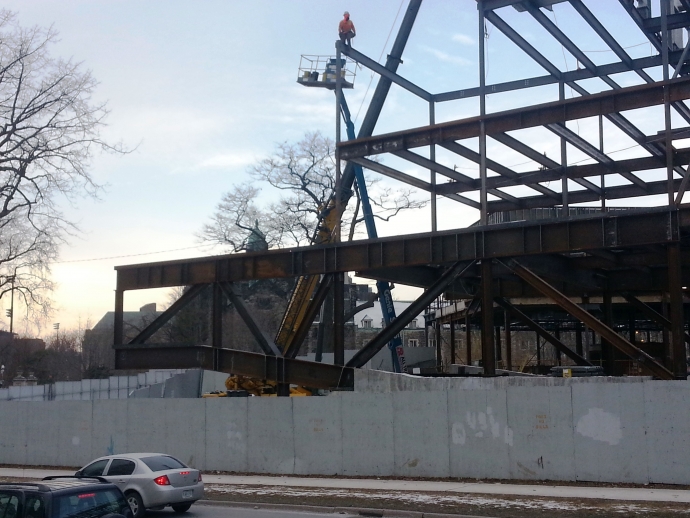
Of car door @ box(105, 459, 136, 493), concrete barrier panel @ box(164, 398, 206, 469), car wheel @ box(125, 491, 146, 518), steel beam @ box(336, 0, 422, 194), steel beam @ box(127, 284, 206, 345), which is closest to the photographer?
car wheel @ box(125, 491, 146, 518)

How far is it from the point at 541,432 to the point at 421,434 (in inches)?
128

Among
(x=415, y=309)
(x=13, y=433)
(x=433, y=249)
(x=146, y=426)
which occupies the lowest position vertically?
(x=13, y=433)

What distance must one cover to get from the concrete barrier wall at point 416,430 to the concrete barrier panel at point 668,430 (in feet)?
0.07

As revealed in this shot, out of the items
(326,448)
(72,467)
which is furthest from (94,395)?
(326,448)

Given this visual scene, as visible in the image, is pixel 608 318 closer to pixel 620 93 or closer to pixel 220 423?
pixel 620 93

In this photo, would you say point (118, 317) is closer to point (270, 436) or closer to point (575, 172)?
point (270, 436)

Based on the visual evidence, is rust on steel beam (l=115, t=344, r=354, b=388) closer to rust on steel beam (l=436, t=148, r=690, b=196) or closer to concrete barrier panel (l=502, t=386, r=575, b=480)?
concrete barrier panel (l=502, t=386, r=575, b=480)

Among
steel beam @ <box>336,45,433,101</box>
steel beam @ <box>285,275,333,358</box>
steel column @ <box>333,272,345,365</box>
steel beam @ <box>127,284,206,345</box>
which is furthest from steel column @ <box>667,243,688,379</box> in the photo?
steel beam @ <box>336,45,433,101</box>

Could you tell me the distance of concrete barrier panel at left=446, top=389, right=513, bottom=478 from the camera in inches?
739

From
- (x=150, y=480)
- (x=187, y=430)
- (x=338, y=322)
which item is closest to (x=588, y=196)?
(x=338, y=322)

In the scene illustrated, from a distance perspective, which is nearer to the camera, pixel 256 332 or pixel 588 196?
pixel 256 332

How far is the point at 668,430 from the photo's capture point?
55.6 ft

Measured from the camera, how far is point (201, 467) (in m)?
23.5

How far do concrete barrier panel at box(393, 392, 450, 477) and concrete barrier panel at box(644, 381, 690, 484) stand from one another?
5.05 metres
